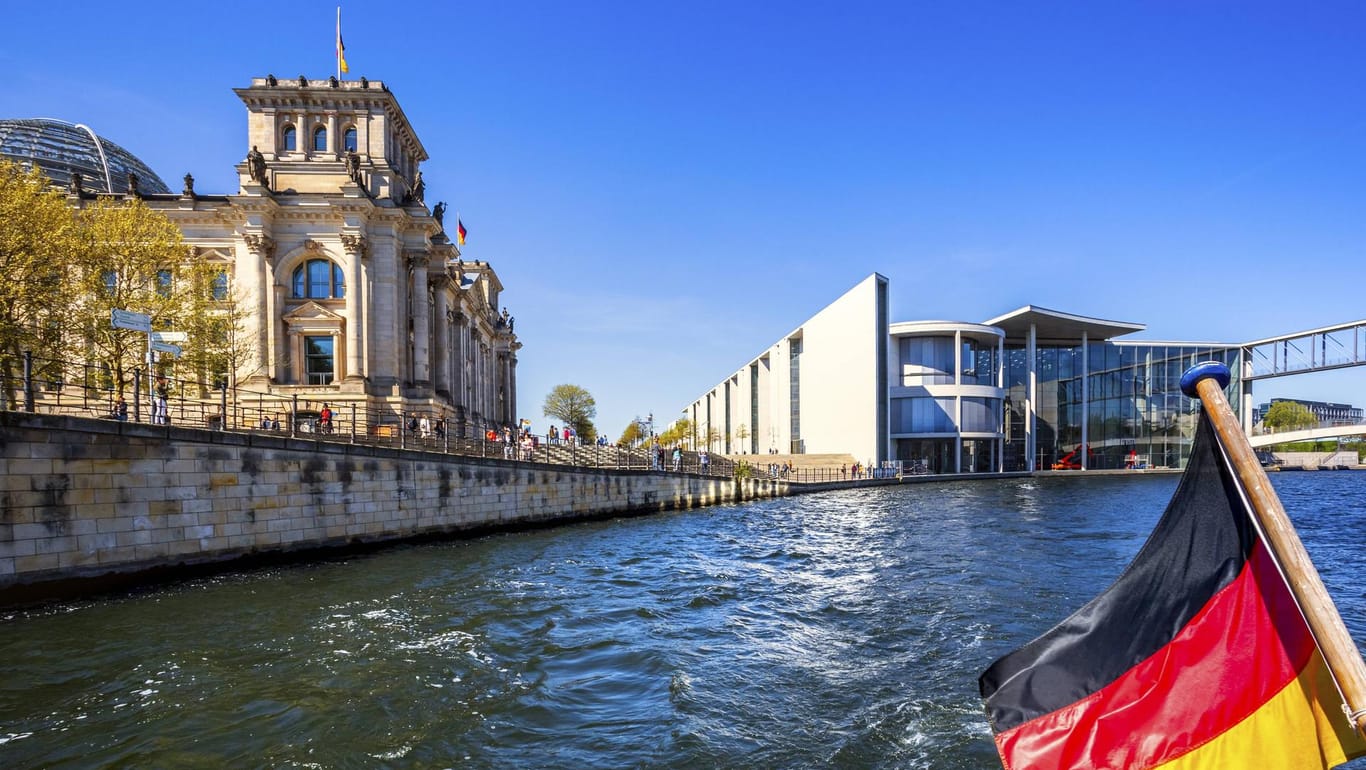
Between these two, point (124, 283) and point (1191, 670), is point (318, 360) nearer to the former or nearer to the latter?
point (124, 283)

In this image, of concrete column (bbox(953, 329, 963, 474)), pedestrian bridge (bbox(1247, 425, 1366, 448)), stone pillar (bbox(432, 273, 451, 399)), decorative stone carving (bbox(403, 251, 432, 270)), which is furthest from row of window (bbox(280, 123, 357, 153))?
pedestrian bridge (bbox(1247, 425, 1366, 448))

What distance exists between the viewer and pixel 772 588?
16.3 meters

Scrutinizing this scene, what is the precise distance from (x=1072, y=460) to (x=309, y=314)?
78.8m

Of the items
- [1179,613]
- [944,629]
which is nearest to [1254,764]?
[1179,613]

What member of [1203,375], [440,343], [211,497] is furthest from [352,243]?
[1203,375]

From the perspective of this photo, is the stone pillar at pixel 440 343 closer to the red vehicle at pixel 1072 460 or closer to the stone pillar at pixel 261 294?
the stone pillar at pixel 261 294

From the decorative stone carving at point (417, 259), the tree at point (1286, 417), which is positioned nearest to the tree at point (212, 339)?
the decorative stone carving at point (417, 259)

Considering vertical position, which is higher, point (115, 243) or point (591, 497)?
point (115, 243)

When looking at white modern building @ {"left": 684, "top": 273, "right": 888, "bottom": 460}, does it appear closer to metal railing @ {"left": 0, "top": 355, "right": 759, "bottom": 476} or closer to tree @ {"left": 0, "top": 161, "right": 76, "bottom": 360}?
metal railing @ {"left": 0, "top": 355, "right": 759, "bottom": 476}

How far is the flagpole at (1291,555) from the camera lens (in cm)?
250

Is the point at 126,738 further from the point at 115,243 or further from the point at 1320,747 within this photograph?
the point at 115,243

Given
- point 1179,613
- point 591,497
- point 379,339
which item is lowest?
point 591,497

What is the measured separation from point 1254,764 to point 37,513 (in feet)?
66.8

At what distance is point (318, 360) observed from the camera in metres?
41.9
